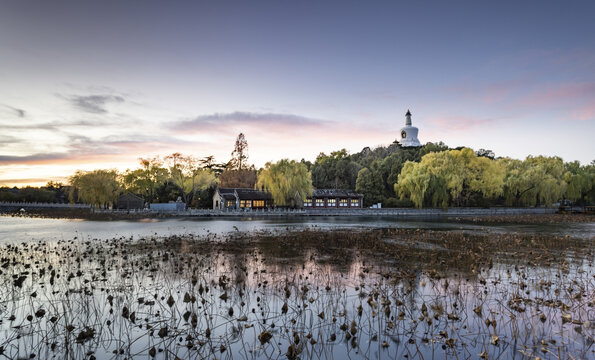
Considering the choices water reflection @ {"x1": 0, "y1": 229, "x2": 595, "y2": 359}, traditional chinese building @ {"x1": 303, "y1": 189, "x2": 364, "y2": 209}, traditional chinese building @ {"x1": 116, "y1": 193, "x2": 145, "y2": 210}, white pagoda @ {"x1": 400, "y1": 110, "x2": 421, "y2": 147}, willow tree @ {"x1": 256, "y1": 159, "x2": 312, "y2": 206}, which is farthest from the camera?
white pagoda @ {"x1": 400, "y1": 110, "x2": 421, "y2": 147}

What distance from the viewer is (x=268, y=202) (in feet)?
214

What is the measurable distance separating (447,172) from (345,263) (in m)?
50.3

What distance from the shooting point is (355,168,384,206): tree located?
2798 inches

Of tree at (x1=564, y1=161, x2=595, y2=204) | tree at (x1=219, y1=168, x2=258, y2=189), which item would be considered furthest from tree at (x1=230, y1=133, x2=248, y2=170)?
tree at (x1=564, y1=161, x2=595, y2=204)

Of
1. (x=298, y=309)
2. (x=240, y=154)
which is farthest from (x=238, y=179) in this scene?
(x=298, y=309)

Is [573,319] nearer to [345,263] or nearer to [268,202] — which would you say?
[345,263]

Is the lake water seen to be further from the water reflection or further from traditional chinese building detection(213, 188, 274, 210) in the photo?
traditional chinese building detection(213, 188, 274, 210)

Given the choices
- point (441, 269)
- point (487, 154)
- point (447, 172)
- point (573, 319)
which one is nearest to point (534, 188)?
point (447, 172)

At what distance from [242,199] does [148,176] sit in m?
23.5

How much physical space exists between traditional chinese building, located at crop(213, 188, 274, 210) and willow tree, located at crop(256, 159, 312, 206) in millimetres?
4957

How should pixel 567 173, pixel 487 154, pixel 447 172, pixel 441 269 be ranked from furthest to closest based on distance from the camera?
pixel 487 154
pixel 567 173
pixel 447 172
pixel 441 269

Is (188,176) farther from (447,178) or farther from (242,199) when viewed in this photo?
(447,178)

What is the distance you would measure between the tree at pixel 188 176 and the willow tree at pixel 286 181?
687 inches

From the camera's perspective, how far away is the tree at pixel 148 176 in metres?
71.2
